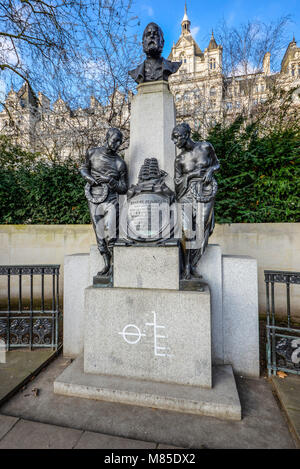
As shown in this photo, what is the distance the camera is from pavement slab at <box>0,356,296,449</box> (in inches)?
72.6

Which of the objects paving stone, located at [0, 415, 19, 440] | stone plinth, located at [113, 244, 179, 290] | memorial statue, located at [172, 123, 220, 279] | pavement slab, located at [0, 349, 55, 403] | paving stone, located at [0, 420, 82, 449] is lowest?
pavement slab, located at [0, 349, 55, 403]

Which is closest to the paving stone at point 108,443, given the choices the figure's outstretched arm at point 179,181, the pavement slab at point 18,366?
the pavement slab at point 18,366

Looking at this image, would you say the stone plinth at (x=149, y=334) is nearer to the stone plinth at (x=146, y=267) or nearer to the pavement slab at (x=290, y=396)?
the stone plinth at (x=146, y=267)

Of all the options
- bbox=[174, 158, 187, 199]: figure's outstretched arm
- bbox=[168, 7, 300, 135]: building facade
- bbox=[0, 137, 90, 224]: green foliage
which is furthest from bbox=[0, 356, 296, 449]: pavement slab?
bbox=[168, 7, 300, 135]: building facade

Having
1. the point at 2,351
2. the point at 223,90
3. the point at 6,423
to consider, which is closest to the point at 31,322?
the point at 2,351

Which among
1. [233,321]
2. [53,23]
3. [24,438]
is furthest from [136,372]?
[53,23]

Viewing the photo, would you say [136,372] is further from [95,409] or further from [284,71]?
[284,71]

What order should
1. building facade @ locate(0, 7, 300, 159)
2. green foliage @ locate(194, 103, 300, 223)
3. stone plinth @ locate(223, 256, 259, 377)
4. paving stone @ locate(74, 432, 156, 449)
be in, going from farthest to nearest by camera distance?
building facade @ locate(0, 7, 300, 159)
green foliage @ locate(194, 103, 300, 223)
stone plinth @ locate(223, 256, 259, 377)
paving stone @ locate(74, 432, 156, 449)

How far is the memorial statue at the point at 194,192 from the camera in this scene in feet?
8.95

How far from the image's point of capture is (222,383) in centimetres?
243

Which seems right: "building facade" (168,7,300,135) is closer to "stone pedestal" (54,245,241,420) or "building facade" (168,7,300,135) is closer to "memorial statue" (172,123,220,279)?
"memorial statue" (172,123,220,279)

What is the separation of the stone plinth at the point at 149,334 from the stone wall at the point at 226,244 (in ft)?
9.43

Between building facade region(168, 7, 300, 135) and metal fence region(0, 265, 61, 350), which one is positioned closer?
metal fence region(0, 265, 61, 350)

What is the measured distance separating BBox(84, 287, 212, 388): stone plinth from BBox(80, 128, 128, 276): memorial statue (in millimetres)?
526
